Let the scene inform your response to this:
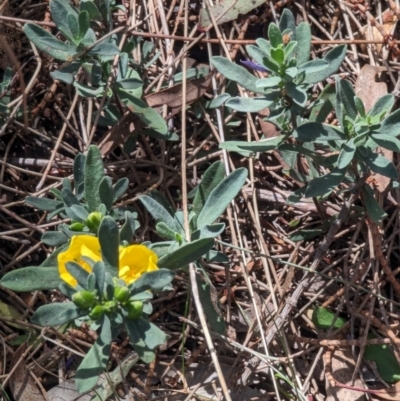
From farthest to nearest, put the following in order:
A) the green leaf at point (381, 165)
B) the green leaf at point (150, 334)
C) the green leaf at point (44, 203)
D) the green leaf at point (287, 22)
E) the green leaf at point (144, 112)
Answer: the green leaf at point (144, 112) < the green leaf at point (44, 203) < the green leaf at point (287, 22) < the green leaf at point (381, 165) < the green leaf at point (150, 334)

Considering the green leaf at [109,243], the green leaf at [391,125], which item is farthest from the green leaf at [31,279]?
the green leaf at [391,125]

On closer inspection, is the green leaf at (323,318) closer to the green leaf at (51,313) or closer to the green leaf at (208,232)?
the green leaf at (208,232)

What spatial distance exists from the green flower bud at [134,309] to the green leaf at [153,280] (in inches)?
1.8

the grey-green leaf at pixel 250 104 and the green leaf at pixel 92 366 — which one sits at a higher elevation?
the grey-green leaf at pixel 250 104

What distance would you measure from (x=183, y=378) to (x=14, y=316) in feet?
2.78

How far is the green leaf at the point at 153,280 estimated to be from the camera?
6.31 ft

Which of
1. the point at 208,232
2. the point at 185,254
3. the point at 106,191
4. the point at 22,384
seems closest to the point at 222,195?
the point at 208,232

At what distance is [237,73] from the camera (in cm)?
239

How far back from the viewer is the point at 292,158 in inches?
102

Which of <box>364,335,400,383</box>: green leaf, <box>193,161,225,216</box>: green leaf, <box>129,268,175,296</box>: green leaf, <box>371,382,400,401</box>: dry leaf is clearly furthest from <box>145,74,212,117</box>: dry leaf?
<box>371,382,400,401</box>: dry leaf

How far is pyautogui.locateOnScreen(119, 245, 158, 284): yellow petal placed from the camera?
6.61ft

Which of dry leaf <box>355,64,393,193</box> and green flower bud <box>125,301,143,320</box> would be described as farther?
dry leaf <box>355,64,393,193</box>

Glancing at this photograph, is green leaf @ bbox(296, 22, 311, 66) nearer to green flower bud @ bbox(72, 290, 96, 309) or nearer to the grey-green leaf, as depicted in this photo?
the grey-green leaf

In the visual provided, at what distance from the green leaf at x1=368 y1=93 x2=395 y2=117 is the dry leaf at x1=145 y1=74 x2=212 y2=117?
2.95ft
